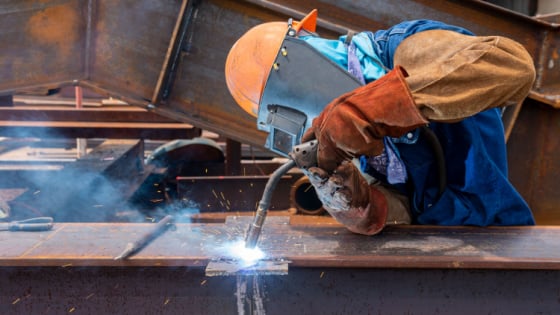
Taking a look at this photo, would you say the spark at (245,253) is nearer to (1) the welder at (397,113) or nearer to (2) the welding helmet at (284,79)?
(1) the welder at (397,113)

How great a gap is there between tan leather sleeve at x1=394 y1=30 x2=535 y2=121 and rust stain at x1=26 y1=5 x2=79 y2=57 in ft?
6.96

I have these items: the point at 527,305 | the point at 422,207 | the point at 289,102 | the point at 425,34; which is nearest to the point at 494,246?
the point at 527,305

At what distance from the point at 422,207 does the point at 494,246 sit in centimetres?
34

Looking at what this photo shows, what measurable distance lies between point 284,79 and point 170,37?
136 cm

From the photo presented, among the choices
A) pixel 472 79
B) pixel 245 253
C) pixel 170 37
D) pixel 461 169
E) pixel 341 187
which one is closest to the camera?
pixel 472 79

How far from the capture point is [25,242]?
172 cm

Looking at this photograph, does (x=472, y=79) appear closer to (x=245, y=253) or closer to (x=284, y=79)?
(x=284, y=79)

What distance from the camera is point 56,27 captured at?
2.79 m

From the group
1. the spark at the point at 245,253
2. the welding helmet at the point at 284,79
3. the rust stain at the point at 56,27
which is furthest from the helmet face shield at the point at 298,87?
the rust stain at the point at 56,27

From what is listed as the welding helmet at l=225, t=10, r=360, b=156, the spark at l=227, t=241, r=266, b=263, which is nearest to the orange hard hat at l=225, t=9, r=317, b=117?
the welding helmet at l=225, t=10, r=360, b=156

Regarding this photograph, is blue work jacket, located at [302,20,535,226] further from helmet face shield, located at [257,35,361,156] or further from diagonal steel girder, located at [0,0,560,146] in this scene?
diagonal steel girder, located at [0,0,560,146]

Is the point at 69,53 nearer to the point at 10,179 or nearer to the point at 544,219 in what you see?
the point at 10,179

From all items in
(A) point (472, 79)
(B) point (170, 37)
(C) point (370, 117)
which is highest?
(B) point (170, 37)

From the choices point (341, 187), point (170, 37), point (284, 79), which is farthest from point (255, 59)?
point (170, 37)
